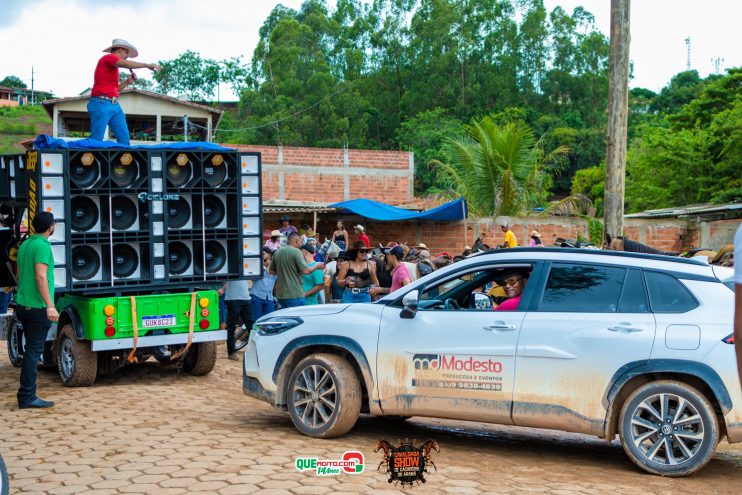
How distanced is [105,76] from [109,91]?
19cm

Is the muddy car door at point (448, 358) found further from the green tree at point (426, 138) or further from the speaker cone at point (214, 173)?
the green tree at point (426, 138)

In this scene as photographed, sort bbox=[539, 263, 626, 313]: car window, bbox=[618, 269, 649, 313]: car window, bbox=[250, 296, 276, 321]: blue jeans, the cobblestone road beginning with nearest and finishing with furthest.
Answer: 1. the cobblestone road
2. bbox=[618, 269, 649, 313]: car window
3. bbox=[539, 263, 626, 313]: car window
4. bbox=[250, 296, 276, 321]: blue jeans

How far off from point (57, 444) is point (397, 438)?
287cm

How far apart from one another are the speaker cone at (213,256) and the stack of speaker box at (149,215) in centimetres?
1

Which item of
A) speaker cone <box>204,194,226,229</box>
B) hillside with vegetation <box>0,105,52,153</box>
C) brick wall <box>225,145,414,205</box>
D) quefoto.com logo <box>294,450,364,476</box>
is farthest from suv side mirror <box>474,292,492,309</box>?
hillside with vegetation <box>0,105,52,153</box>

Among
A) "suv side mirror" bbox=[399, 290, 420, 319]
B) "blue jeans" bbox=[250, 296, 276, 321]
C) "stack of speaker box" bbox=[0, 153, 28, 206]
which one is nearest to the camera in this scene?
"suv side mirror" bbox=[399, 290, 420, 319]

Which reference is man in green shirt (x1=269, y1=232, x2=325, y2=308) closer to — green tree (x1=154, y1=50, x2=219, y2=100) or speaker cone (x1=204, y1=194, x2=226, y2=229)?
speaker cone (x1=204, y1=194, x2=226, y2=229)

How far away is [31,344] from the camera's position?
9.17 metres

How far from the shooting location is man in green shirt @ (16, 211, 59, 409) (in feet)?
29.8

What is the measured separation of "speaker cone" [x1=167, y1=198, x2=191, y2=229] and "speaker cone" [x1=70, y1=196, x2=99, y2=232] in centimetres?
88

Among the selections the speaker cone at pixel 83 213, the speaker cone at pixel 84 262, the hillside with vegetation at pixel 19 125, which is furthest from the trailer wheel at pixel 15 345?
the hillside with vegetation at pixel 19 125

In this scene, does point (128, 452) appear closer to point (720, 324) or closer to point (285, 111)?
point (720, 324)

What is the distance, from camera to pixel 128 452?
23.7 feet

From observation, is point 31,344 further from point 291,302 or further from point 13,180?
point 291,302
